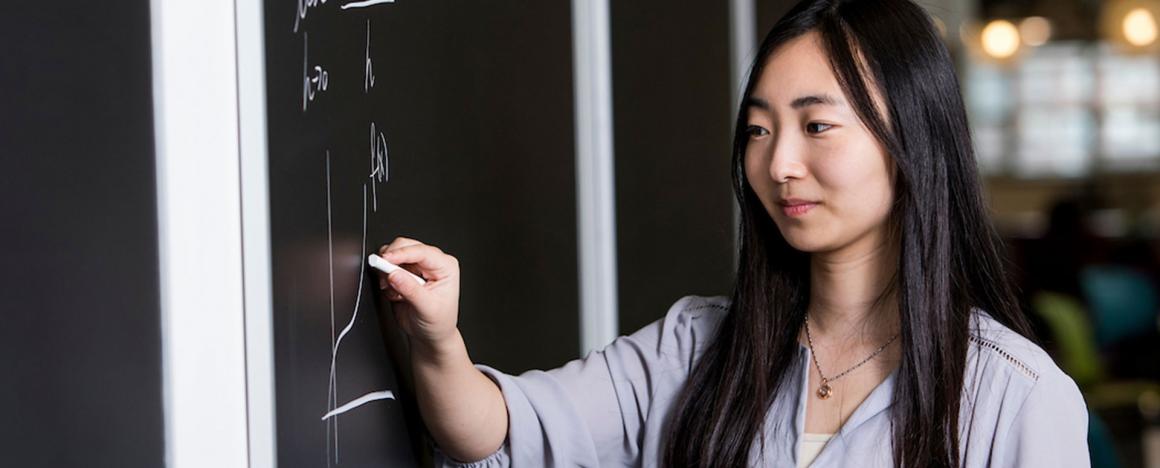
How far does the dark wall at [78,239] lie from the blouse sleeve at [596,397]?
1.92 feet

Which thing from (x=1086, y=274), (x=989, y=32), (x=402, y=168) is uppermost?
(x=989, y=32)

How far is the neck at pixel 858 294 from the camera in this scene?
1.48 metres

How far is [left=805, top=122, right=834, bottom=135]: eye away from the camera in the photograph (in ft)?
4.47

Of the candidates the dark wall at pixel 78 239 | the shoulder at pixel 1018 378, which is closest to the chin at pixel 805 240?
the shoulder at pixel 1018 378

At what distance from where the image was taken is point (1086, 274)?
613 centimetres

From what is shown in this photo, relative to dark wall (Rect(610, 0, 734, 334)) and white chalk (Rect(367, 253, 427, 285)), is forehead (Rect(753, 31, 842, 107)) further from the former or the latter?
dark wall (Rect(610, 0, 734, 334))

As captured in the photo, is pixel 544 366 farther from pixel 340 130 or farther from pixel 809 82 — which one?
pixel 340 130

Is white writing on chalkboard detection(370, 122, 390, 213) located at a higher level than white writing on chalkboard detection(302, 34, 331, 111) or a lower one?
lower

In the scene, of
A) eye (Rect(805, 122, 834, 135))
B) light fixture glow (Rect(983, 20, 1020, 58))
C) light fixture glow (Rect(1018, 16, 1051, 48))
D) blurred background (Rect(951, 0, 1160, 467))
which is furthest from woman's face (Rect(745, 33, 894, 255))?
light fixture glow (Rect(1018, 16, 1051, 48))

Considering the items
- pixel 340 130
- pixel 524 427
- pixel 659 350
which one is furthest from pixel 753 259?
pixel 340 130

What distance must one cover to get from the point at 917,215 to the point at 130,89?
0.91m

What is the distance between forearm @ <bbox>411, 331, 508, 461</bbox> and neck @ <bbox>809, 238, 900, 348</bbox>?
16.7 inches

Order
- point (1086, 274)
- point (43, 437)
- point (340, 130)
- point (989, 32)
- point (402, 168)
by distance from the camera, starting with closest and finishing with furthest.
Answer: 1. point (43, 437)
2. point (340, 130)
3. point (402, 168)
4. point (1086, 274)
5. point (989, 32)

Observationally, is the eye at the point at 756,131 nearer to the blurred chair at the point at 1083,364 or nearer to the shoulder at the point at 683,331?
the shoulder at the point at 683,331
